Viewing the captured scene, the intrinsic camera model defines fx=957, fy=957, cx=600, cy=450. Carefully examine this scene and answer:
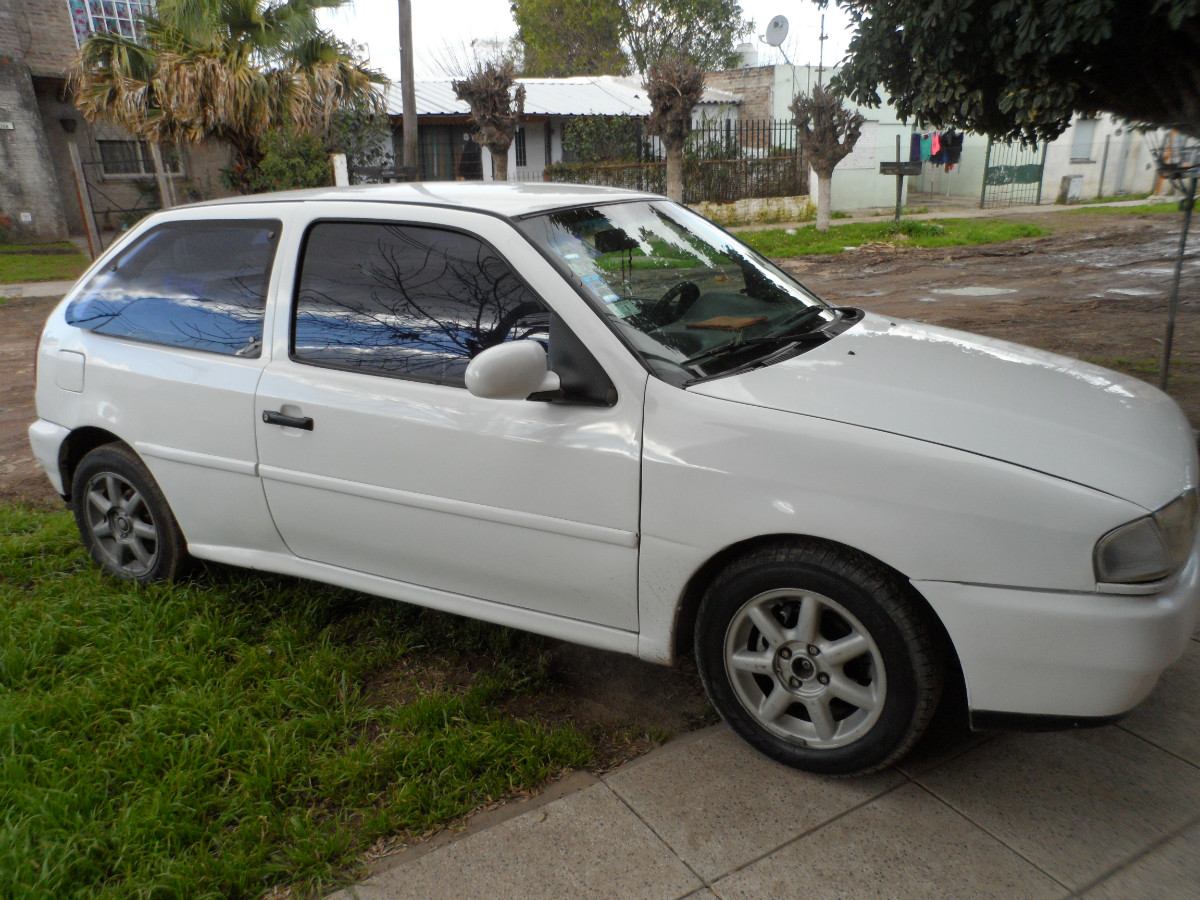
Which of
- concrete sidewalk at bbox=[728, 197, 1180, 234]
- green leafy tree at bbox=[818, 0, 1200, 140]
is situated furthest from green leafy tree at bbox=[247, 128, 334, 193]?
green leafy tree at bbox=[818, 0, 1200, 140]

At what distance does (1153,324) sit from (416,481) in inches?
340

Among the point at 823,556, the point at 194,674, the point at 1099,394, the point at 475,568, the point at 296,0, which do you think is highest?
the point at 296,0

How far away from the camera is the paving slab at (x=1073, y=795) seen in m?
2.49

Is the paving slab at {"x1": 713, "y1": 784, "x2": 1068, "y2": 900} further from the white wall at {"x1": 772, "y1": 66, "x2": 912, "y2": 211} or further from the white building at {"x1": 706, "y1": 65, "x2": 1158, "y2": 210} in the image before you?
the white wall at {"x1": 772, "y1": 66, "x2": 912, "y2": 211}

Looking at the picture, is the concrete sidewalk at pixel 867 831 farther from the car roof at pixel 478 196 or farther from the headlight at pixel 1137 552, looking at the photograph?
the car roof at pixel 478 196

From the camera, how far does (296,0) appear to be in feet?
46.2

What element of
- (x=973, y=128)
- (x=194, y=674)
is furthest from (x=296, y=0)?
(x=194, y=674)

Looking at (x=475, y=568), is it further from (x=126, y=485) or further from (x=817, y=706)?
(x=126, y=485)

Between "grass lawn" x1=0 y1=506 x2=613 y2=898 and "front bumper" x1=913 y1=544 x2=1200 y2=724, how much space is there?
1.21 meters

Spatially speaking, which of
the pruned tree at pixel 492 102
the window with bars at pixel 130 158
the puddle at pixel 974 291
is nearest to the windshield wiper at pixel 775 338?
the puddle at pixel 974 291

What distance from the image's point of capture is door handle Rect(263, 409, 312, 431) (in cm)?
A: 330

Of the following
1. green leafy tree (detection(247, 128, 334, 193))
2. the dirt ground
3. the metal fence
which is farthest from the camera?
the metal fence

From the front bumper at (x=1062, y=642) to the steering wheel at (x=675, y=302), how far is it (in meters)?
1.20

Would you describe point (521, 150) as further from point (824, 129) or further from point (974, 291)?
point (974, 291)
